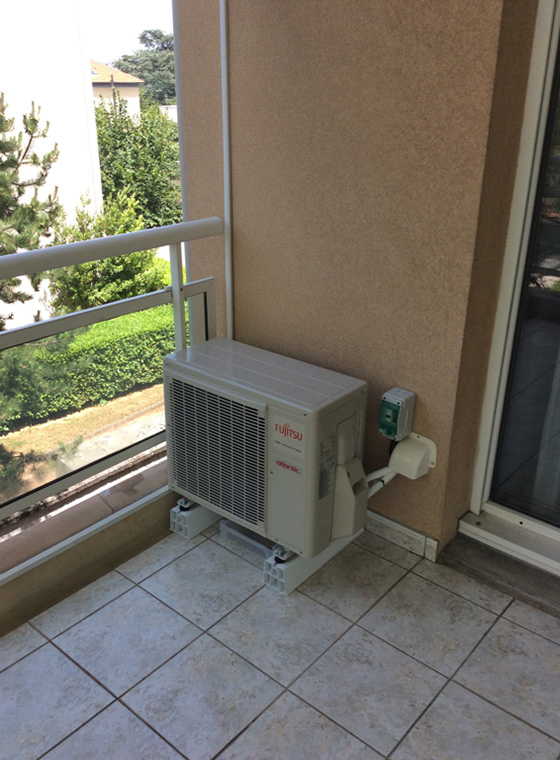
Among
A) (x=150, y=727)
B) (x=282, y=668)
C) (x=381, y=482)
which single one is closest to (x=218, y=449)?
(x=381, y=482)

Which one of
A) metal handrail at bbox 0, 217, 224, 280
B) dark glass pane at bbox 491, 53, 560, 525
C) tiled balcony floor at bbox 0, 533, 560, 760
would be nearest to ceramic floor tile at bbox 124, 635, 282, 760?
tiled balcony floor at bbox 0, 533, 560, 760

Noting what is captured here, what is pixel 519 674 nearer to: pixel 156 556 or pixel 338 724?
pixel 338 724

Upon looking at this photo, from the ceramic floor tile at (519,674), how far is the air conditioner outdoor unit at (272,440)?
0.58 metres

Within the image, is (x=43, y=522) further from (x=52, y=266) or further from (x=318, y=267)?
(x=318, y=267)

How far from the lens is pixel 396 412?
7.04 ft

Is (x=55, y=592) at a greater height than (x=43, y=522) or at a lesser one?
lesser

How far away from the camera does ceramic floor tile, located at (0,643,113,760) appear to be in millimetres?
1690

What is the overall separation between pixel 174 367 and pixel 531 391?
1.28m

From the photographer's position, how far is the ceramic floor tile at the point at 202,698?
67.2 inches

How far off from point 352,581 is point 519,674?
0.62 metres

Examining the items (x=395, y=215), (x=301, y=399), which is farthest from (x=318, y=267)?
(x=301, y=399)

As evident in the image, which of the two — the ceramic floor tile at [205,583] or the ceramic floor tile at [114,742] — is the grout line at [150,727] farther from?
the ceramic floor tile at [205,583]

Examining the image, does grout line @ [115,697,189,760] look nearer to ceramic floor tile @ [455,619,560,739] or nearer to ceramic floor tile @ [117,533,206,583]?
ceramic floor tile @ [117,533,206,583]

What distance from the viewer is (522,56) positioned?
180 centimetres
